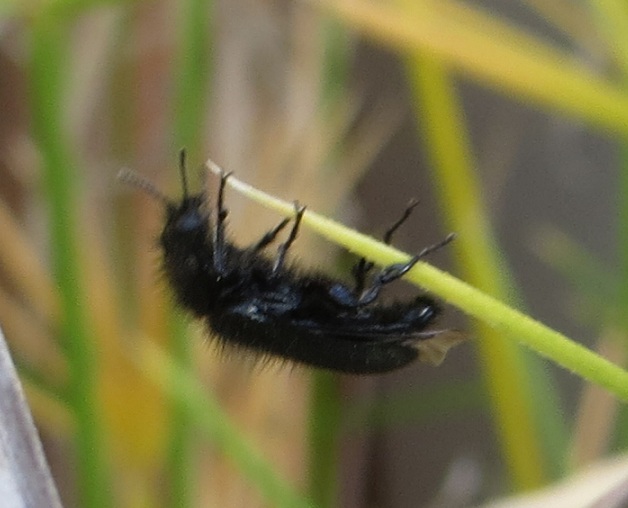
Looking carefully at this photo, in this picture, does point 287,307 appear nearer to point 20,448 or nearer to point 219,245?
point 219,245

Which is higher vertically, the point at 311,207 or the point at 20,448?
the point at 20,448

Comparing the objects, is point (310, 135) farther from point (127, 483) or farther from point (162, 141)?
point (127, 483)

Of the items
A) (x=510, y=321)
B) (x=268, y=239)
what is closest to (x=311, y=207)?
(x=268, y=239)

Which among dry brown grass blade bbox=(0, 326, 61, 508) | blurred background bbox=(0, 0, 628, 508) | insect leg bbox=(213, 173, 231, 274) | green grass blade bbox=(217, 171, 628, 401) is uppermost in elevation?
green grass blade bbox=(217, 171, 628, 401)

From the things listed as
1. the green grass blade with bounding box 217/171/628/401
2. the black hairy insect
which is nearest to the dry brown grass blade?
the green grass blade with bounding box 217/171/628/401

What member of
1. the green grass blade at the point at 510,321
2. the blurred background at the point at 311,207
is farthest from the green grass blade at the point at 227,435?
the green grass blade at the point at 510,321

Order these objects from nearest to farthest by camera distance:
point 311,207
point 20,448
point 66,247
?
point 20,448, point 66,247, point 311,207

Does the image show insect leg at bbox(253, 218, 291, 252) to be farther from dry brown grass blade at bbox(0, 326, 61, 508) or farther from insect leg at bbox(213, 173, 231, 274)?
dry brown grass blade at bbox(0, 326, 61, 508)
